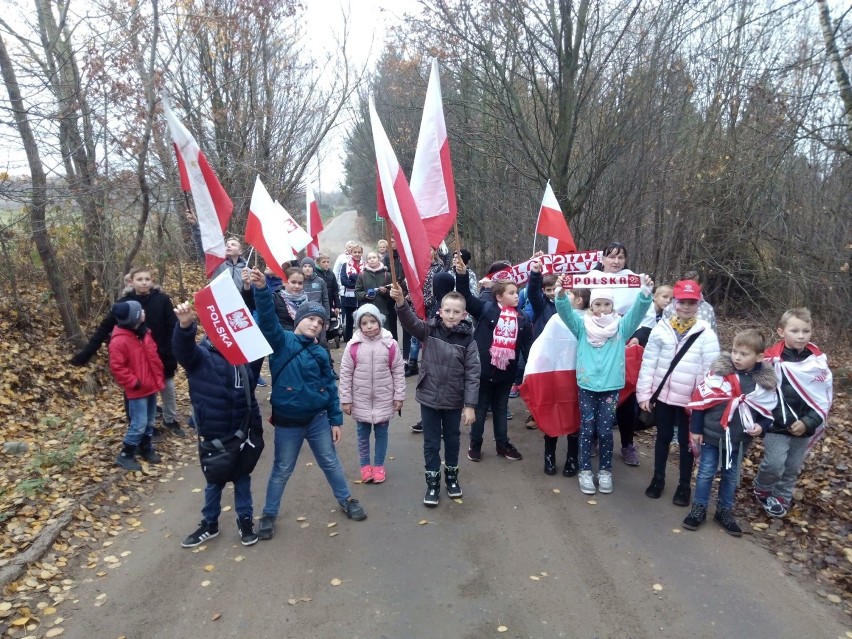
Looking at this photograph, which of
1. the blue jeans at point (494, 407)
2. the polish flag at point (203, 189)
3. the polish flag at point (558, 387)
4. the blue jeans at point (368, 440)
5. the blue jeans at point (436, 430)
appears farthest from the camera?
the blue jeans at point (494, 407)

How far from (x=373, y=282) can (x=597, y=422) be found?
515cm

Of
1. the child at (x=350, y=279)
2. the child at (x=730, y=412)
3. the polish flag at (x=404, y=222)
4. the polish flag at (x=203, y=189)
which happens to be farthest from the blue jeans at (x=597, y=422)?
the child at (x=350, y=279)

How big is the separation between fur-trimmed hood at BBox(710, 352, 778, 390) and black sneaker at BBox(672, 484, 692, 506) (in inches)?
48.9

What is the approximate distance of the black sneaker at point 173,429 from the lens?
7281mm

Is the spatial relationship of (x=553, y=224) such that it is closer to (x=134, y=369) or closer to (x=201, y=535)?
(x=134, y=369)

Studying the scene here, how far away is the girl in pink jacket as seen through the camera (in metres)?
5.50

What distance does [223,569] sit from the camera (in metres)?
4.38

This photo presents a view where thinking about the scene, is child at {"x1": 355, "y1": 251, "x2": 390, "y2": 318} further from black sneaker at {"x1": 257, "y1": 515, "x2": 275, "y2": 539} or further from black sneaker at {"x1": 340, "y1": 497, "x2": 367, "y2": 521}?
black sneaker at {"x1": 257, "y1": 515, "x2": 275, "y2": 539}

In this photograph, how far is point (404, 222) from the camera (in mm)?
4914

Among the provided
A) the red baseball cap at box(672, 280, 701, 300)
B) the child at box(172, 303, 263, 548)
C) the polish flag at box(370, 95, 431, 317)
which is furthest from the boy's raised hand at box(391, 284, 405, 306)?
the red baseball cap at box(672, 280, 701, 300)

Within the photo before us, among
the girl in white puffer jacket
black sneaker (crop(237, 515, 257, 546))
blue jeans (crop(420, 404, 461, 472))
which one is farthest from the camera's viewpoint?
blue jeans (crop(420, 404, 461, 472))

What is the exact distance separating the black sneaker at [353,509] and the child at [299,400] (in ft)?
1.23

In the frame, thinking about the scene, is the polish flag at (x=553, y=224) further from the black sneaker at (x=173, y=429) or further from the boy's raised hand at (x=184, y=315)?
the black sneaker at (x=173, y=429)

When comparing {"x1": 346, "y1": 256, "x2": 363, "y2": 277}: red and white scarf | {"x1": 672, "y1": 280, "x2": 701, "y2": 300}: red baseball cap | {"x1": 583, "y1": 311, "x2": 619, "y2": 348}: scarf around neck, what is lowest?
{"x1": 583, "y1": 311, "x2": 619, "y2": 348}: scarf around neck
